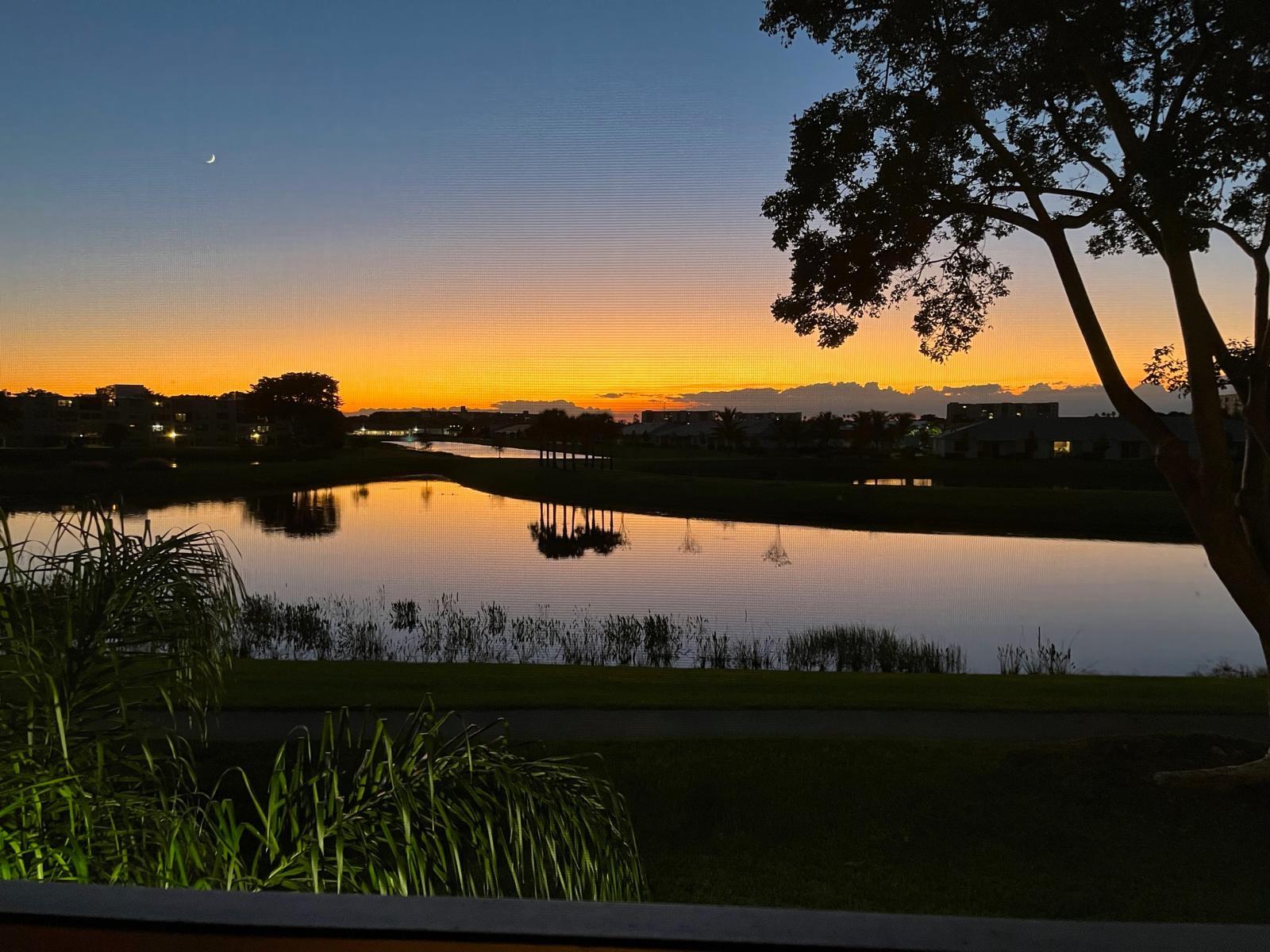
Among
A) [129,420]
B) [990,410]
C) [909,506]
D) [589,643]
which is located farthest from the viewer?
[990,410]

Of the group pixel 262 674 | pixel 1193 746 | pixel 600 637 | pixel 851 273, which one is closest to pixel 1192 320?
pixel 851 273

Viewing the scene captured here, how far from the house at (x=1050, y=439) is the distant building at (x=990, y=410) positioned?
66.1 meters

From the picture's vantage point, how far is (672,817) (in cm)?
646

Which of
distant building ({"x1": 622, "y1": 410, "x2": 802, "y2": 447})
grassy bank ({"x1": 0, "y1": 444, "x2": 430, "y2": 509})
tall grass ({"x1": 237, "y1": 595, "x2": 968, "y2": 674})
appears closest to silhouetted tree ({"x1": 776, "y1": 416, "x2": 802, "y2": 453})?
distant building ({"x1": 622, "y1": 410, "x2": 802, "y2": 447})

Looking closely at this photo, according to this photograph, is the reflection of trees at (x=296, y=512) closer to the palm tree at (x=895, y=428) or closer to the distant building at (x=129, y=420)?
the distant building at (x=129, y=420)

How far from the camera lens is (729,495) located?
51250 mm

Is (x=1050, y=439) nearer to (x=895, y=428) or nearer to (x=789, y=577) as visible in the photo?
(x=895, y=428)

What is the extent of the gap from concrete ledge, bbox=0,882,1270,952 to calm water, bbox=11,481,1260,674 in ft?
53.9

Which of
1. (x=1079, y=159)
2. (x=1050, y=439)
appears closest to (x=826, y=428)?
Result: (x=1050, y=439)

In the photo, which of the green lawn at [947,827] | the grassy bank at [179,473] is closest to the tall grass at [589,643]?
the green lawn at [947,827]

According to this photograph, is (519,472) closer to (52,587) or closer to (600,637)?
(600,637)

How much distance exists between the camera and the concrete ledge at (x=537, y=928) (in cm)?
131

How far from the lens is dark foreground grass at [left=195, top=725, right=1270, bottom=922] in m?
5.39

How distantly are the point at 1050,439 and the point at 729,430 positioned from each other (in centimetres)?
5232
